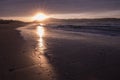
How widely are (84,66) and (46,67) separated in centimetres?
113

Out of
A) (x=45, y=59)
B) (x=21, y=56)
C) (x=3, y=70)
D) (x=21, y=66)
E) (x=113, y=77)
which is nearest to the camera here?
(x=113, y=77)

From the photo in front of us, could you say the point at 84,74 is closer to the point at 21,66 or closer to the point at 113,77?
the point at 113,77

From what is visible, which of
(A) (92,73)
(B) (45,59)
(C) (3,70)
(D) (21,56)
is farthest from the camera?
(D) (21,56)

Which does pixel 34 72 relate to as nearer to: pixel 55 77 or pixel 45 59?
pixel 55 77

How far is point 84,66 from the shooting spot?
22.9 ft

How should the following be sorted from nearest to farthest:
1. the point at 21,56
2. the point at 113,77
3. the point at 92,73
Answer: the point at 113,77 < the point at 92,73 < the point at 21,56

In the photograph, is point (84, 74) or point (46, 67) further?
point (46, 67)

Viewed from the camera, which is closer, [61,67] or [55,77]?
[55,77]

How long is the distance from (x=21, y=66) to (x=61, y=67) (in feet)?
4.06

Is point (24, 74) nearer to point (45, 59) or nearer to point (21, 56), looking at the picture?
point (45, 59)

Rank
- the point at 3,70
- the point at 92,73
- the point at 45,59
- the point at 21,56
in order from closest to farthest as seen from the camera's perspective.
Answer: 1. the point at 92,73
2. the point at 3,70
3. the point at 45,59
4. the point at 21,56

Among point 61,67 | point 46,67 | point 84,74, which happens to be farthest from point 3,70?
point 84,74

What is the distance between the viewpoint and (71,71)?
21.1ft

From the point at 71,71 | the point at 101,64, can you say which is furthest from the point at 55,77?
the point at 101,64
